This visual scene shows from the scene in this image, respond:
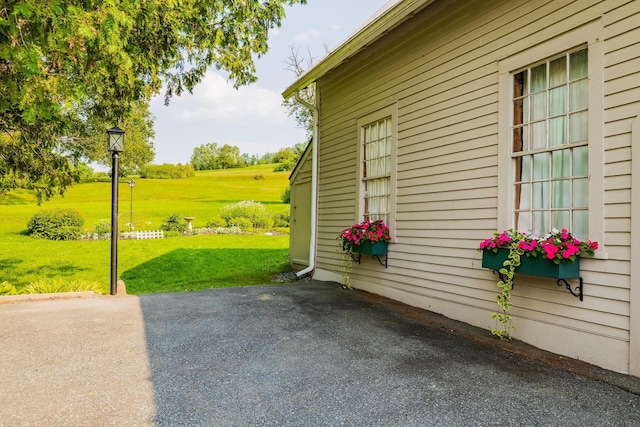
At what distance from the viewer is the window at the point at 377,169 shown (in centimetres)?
555

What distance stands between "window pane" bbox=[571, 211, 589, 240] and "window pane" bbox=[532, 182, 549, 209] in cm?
27

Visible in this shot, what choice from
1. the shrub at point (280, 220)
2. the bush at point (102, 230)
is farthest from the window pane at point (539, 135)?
the shrub at point (280, 220)

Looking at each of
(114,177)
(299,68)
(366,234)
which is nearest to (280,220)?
(299,68)

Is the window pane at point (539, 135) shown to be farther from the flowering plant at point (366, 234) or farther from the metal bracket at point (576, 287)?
the flowering plant at point (366, 234)

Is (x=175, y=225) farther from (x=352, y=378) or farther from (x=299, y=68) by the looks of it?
(x=352, y=378)

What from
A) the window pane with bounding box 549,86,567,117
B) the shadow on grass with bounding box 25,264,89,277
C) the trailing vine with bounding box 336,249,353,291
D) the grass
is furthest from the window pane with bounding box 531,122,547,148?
the shadow on grass with bounding box 25,264,89,277

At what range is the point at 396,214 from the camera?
5.27 metres

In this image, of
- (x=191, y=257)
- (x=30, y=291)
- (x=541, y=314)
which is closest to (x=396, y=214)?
(x=541, y=314)

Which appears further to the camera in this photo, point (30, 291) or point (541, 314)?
point (30, 291)

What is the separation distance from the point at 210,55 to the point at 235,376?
631 cm

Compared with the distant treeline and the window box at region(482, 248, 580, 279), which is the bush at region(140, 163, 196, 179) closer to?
the distant treeline

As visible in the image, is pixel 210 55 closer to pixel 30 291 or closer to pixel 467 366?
pixel 30 291

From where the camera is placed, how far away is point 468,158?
418 centimetres

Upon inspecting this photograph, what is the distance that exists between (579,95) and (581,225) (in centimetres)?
106
